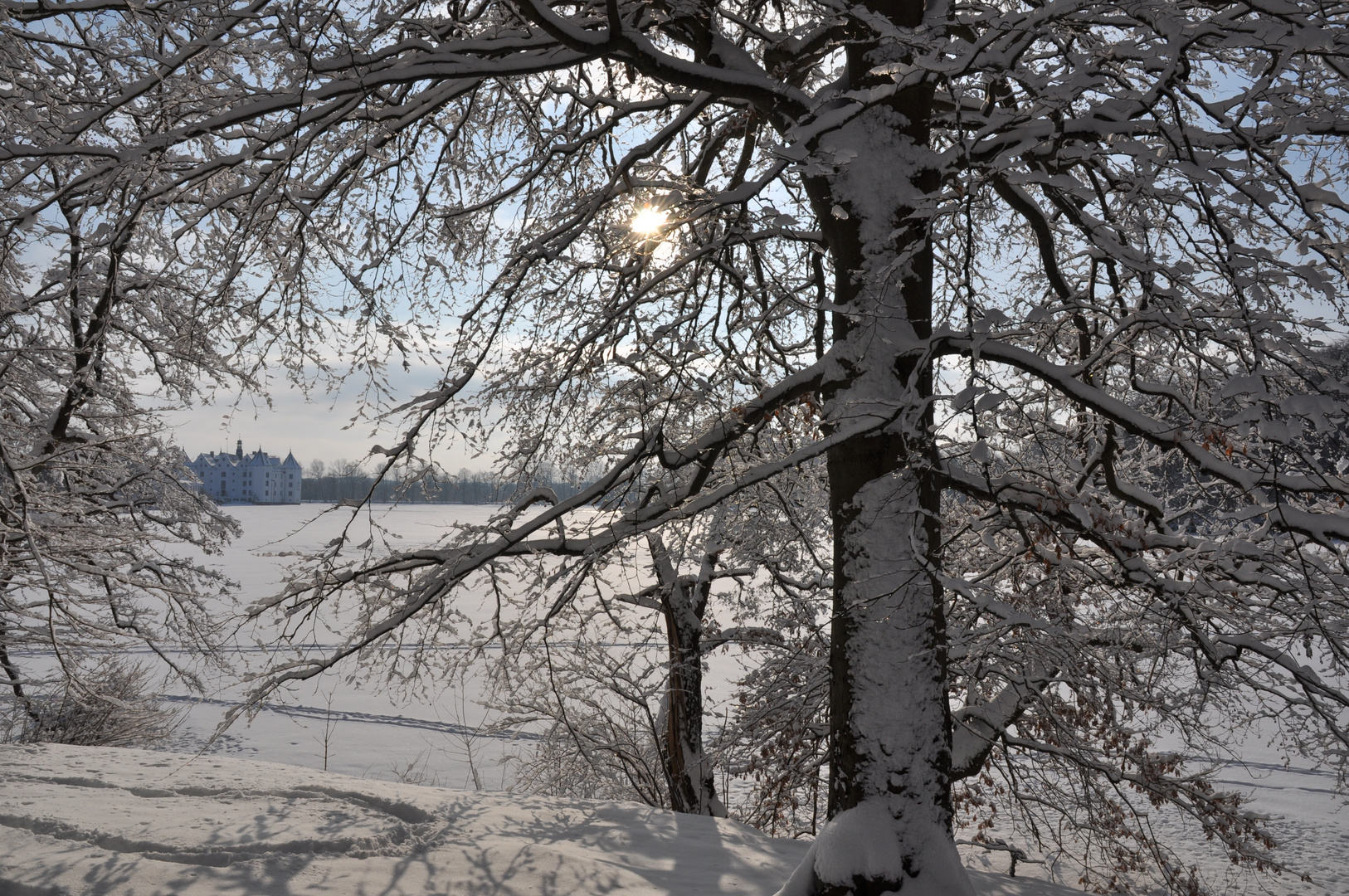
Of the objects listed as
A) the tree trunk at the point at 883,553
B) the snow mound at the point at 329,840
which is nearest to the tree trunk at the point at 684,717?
the snow mound at the point at 329,840

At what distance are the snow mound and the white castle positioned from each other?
11423 centimetres

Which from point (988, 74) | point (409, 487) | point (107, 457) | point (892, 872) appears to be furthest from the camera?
point (107, 457)

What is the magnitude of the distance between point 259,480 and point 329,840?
436 feet

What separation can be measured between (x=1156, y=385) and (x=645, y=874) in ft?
12.7

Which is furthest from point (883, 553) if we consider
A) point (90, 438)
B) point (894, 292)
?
point (90, 438)

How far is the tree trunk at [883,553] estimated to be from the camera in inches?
150

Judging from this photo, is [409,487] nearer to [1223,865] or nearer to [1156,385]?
[1156,385]

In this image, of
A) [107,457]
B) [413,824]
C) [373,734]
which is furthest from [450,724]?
[413,824]

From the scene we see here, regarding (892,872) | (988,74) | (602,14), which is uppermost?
(602,14)

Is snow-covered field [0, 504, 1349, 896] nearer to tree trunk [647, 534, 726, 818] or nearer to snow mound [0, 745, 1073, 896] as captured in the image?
snow mound [0, 745, 1073, 896]

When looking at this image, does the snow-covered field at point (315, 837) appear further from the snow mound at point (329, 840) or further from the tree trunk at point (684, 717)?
the tree trunk at point (684, 717)

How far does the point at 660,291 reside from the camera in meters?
6.13

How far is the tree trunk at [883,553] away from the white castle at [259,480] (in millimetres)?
117468

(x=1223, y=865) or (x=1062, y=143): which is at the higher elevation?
(x=1062, y=143)
